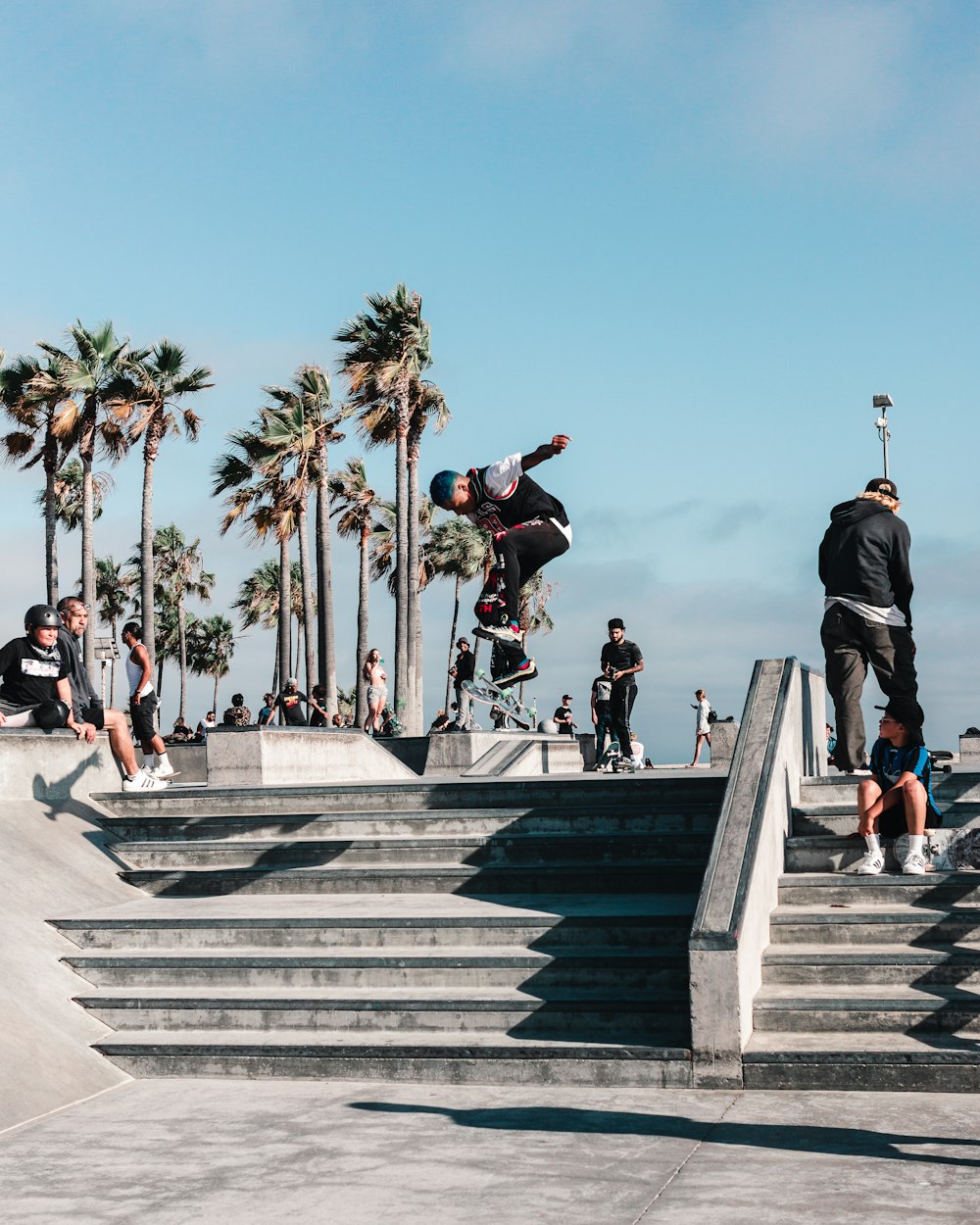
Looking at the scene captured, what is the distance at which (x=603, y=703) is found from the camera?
1638cm

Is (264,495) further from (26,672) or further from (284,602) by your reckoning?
(26,672)

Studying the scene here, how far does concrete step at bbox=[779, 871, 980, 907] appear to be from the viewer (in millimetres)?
7180

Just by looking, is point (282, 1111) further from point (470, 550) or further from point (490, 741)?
point (470, 550)

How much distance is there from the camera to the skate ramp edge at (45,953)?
6594 mm

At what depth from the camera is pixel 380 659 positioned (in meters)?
22.1

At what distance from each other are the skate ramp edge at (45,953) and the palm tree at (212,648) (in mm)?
75993

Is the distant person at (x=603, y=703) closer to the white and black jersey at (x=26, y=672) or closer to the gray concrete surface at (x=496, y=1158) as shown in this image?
the white and black jersey at (x=26, y=672)

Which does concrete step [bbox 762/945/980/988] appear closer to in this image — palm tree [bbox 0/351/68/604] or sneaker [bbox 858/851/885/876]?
sneaker [bbox 858/851/885/876]

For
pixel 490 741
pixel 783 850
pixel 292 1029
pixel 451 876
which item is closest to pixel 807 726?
pixel 783 850

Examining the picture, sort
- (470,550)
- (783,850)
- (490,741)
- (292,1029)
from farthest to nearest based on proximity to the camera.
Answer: (470,550) → (490,741) → (783,850) → (292,1029)

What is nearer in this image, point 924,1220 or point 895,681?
Result: point 924,1220

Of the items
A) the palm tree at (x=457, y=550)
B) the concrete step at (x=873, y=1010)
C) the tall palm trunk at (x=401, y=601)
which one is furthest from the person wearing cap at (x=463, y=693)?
the palm tree at (x=457, y=550)

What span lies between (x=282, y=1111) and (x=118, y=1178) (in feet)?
3.57

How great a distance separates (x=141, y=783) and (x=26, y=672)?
1.23 meters
